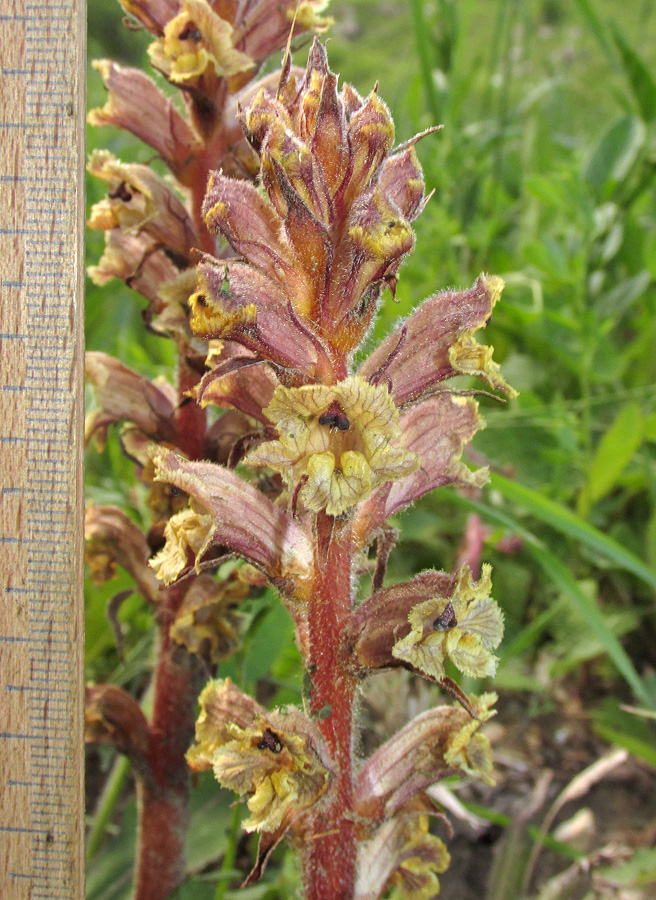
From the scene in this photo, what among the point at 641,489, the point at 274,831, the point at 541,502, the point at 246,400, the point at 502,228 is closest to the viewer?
the point at 274,831

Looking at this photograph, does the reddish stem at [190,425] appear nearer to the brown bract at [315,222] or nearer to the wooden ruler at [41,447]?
the wooden ruler at [41,447]

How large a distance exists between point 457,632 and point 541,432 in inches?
92.5

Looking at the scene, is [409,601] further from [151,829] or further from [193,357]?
[151,829]

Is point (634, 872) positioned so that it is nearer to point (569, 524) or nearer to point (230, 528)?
point (569, 524)

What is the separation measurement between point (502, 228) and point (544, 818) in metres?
3.81

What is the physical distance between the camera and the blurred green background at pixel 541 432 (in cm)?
284

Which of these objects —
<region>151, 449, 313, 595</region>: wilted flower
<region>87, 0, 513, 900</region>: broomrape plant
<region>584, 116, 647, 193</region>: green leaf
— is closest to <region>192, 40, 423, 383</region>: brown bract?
<region>87, 0, 513, 900</region>: broomrape plant

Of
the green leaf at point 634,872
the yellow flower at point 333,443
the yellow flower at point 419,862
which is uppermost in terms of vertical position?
the yellow flower at point 333,443

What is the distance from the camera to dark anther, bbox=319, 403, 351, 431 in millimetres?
1717

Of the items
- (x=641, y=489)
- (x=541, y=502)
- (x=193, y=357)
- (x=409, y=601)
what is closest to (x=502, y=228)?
(x=641, y=489)

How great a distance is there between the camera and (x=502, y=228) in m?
5.59

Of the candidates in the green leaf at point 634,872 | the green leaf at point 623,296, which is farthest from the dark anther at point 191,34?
the green leaf at point 634,872

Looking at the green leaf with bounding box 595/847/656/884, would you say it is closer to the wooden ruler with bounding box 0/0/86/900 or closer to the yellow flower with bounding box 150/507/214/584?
the wooden ruler with bounding box 0/0/86/900

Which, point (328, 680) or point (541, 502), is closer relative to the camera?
point (328, 680)
